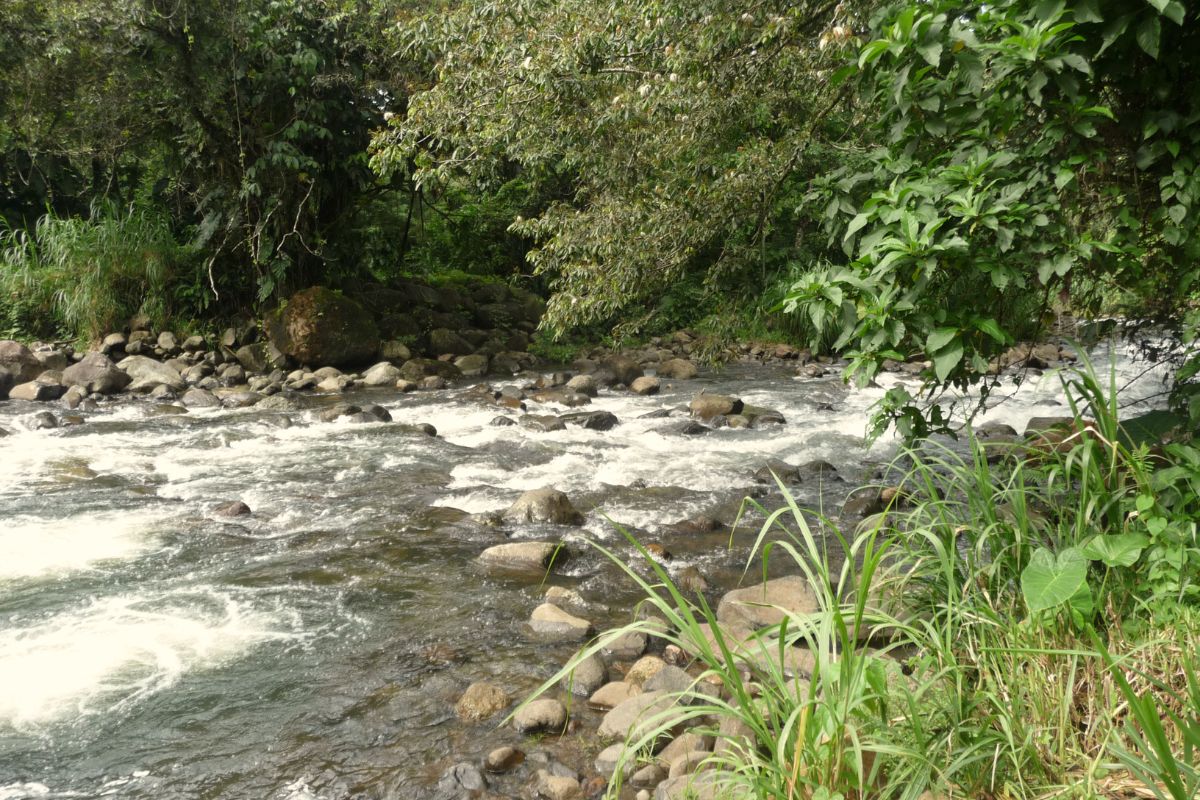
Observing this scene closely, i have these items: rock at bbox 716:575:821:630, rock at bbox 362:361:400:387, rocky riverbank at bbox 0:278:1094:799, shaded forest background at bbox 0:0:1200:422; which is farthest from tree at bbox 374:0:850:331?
rock at bbox 362:361:400:387

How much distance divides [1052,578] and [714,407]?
24.0 feet

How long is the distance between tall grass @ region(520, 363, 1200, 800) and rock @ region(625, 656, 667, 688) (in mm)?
807

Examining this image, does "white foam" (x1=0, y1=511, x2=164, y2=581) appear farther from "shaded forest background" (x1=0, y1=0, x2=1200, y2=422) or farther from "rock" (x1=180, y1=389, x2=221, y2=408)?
"rock" (x1=180, y1=389, x2=221, y2=408)

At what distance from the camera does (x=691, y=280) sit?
53.9 feet

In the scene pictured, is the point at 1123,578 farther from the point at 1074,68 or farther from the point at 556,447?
the point at 556,447

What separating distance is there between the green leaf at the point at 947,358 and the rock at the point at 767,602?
159cm

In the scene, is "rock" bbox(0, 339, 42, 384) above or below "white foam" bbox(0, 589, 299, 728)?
above

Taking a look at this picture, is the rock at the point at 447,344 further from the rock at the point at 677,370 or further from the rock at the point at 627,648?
the rock at the point at 627,648

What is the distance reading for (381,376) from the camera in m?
12.1

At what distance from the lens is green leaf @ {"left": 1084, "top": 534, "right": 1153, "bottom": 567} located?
2428 millimetres

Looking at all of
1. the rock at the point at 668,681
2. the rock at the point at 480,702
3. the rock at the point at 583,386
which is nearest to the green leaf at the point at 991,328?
→ the rock at the point at 668,681

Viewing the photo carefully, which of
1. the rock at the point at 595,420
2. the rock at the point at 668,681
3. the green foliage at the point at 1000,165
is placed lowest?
the rock at the point at 595,420

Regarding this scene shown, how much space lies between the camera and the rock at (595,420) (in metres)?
9.28

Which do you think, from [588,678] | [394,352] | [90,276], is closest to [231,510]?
[588,678]
